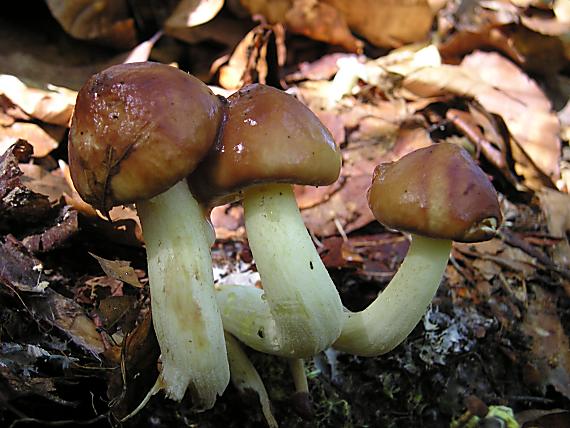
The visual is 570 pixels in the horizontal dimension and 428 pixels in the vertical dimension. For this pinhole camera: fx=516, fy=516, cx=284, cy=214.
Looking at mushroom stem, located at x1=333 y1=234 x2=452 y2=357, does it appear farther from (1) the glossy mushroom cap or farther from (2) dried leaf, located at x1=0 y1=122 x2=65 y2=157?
(2) dried leaf, located at x1=0 y1=122 x2=65 y2=157

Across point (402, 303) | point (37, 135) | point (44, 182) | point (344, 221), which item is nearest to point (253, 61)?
point (344, 221)

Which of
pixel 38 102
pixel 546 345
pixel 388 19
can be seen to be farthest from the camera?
pixel 388 19

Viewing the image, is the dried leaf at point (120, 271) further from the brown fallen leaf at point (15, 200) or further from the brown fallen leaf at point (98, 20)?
the brown fallen leaf at point (98, 20)

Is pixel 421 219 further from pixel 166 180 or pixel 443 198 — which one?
pixel 166 180

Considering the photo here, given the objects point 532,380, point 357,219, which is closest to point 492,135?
point 357,219

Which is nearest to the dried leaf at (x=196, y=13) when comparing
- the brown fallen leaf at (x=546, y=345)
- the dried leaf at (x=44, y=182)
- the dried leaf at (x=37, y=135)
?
the dried leaf at (x=37, y=135)

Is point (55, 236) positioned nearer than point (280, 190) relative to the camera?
No
